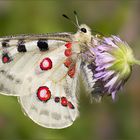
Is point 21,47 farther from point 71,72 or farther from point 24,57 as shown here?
point 71,72

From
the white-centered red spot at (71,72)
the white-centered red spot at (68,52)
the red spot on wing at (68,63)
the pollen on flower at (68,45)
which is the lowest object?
the white-centered red spot at (71,72)

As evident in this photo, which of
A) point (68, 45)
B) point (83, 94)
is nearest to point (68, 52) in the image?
point (68, 45)

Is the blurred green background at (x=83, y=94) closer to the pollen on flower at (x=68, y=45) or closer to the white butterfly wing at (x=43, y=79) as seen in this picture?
the white butterfly wing at (x=43, y=79)

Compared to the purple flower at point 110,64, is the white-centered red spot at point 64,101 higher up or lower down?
lower down

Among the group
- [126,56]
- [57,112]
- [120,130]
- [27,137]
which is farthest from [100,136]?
[126,56]

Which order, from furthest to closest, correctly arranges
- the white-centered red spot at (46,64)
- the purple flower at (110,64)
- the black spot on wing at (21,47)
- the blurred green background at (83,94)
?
the blurred green background at (83,94) < the white-centered red spot at (46,64) < the black spot on wing at (21,47) < the purple flower at (110,64)

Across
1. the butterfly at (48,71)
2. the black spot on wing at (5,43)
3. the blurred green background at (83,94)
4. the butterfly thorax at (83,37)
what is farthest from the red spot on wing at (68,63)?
the blurred green background at (83,94)
